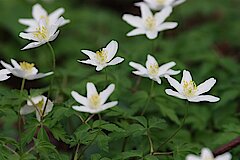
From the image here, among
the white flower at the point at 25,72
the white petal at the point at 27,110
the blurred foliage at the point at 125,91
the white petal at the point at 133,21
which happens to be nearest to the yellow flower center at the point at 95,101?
the blurred foliage at the point at 125,91

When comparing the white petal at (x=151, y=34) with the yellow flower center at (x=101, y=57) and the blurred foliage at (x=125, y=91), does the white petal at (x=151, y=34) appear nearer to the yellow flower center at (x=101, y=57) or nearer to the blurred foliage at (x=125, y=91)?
the blurred foliage at (x=125, y=91)

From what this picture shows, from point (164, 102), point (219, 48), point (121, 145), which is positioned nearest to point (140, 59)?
point (164, 102)

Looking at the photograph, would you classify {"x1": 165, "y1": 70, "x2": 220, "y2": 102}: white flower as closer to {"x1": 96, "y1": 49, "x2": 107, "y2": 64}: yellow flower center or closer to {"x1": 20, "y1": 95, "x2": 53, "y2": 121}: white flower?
{"x1": 96, "y1": 49, "x2": 107, "y2": 64}: yellow flower center

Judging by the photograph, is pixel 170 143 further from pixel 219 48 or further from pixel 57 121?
pixel 219 48

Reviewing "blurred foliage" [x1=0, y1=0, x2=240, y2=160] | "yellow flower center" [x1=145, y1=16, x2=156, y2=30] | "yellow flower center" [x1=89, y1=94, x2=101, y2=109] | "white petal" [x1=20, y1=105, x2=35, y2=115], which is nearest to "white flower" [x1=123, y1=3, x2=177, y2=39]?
"yellow flower center" [x1=145, y1=16, x2=156, y2=30]

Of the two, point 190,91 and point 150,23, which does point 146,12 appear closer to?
point 150,23

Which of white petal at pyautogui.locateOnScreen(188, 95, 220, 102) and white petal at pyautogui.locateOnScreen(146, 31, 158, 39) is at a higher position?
white petal at pyautogui.locateOnScreen(146, 31, 158, 39)

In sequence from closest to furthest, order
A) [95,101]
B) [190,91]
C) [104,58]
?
[95,101], [190,91], [104,58]

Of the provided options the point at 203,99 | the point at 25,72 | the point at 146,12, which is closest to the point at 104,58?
the point at 25,72
